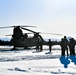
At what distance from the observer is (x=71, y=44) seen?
23328 mm

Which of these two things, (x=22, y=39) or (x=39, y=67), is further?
(x=22, y=39)

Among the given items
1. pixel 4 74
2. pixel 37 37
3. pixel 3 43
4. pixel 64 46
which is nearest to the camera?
pixel 4 74

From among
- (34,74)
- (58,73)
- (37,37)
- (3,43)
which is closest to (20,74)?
(34,74)

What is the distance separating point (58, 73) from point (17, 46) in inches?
1805

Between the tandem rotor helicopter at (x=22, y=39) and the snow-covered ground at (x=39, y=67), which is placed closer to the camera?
the snow-covered ground at (x=39, y=67)

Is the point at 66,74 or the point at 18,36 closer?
the point at 66,74

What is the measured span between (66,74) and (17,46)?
46189 mm

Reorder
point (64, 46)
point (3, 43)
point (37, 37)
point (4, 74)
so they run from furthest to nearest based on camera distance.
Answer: point (3, 43) < point (37, 37) < point (64, 46) < point (4, 74)

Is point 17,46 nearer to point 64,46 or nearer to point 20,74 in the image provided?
point 64,46

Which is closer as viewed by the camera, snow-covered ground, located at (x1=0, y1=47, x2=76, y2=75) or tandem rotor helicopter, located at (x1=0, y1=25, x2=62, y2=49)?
snow-covered ground, located at (x1=0, y1=47, x2=76, y2=75)

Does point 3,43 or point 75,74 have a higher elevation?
point 75,74

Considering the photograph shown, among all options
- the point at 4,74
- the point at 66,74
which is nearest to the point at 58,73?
the point at 66,74

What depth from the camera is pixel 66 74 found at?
9.61 m

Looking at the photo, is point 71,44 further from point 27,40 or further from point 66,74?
point 27,40
